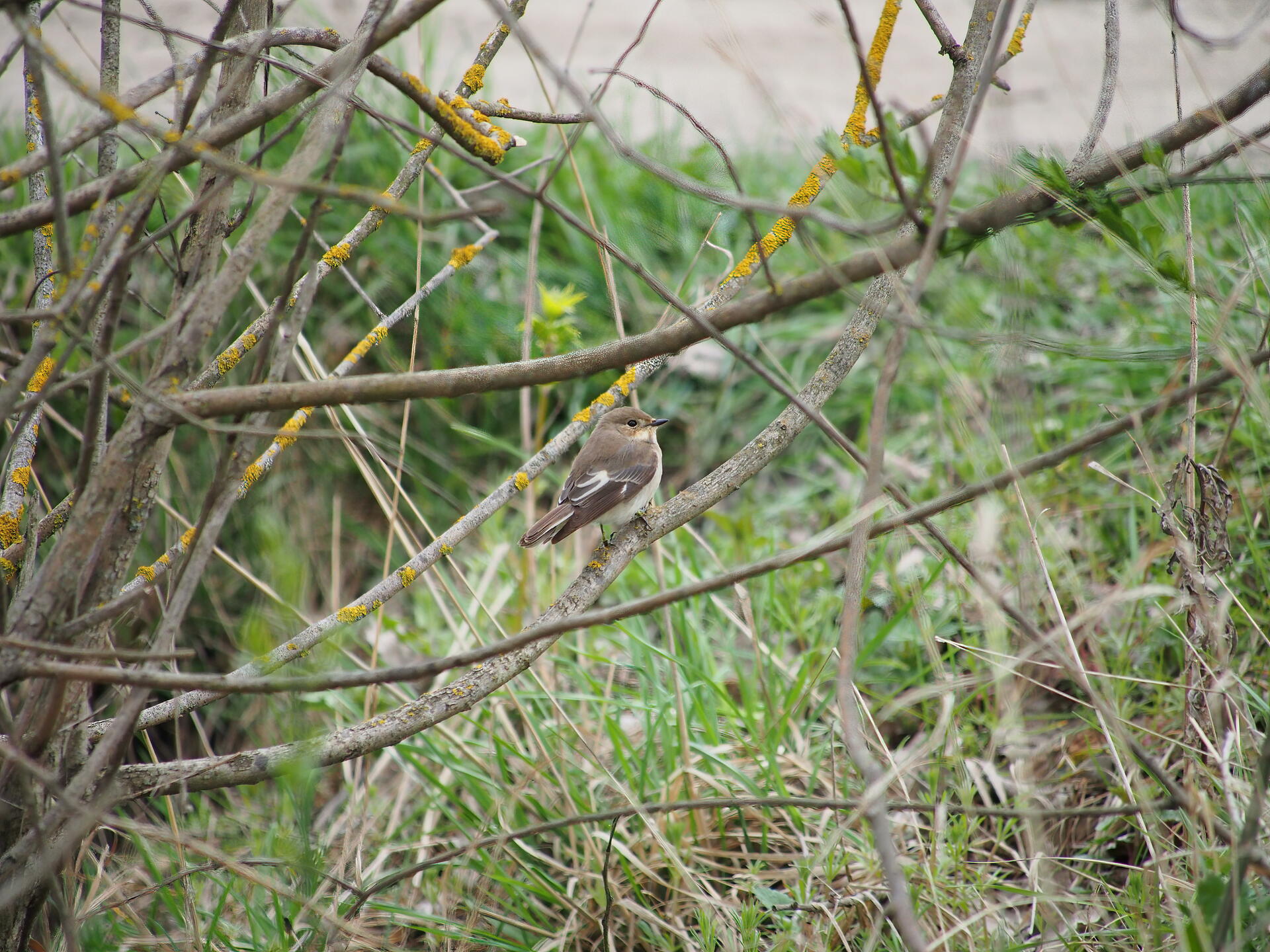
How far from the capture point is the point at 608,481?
3887 mm

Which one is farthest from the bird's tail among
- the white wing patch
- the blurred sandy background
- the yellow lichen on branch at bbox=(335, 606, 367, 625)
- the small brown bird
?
the blurred sandy background

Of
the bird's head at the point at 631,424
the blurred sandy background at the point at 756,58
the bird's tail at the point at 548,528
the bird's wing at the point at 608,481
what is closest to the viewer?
the bird's tail at the point at 548,528

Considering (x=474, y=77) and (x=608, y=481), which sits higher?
(x=474, y=77)

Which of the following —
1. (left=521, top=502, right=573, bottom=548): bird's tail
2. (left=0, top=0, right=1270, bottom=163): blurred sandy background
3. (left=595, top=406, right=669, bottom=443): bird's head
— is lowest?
(left=521, top=502, right=573, bottom=548): bird's tail

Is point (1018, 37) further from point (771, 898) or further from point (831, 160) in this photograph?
point (771, 898)

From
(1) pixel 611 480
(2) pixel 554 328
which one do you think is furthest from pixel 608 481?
(2) pixel 554 328

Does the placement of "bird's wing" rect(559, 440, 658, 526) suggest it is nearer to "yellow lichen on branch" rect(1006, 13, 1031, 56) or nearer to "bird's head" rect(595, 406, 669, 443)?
"bird's head" rect(595, 406, 669, 443)

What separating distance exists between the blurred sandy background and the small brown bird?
2682mm

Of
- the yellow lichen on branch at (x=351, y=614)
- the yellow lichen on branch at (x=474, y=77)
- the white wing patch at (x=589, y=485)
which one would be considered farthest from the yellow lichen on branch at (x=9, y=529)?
the white wing patch at (x=589, y=485)

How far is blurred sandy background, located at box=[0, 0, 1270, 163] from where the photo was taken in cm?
638

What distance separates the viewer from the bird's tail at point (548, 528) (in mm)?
3367

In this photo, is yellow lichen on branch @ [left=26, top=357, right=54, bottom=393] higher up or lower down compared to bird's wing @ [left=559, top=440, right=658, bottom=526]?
higher up

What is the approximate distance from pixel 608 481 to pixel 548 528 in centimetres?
50

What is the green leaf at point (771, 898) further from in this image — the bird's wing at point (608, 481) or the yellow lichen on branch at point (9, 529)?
the yellow lichen on branch at point (9, 529)
